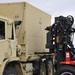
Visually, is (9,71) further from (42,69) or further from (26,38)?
(42,69)

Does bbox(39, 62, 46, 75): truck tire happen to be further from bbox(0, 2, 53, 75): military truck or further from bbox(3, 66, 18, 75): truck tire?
bbox(3, 66, 18, 75): truck tire

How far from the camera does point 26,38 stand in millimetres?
10961

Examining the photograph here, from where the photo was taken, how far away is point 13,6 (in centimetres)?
1127

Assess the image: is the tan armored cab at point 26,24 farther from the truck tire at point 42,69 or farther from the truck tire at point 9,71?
the truck tire at point 9,71

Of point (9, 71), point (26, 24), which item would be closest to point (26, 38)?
point (26, 24)

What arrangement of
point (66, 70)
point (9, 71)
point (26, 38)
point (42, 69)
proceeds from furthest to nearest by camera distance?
point (42, 69)
point (66, 70)
point (26, 38)
point (9, 71)

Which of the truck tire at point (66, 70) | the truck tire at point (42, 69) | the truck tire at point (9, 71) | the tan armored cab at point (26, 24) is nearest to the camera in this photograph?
the truck tire at point (9, 71)

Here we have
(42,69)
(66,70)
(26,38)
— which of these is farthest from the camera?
(42,69)

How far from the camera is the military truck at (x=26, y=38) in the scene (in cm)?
895

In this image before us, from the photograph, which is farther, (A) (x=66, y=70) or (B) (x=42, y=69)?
Answer: (B) (x=42, y=69)

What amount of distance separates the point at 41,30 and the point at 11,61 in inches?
176

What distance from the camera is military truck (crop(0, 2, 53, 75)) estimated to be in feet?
29.3

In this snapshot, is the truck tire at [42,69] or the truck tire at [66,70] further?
the truck tire at [42,69]

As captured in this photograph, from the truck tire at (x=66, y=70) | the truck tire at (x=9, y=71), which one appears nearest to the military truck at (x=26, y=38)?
the truck tire at (x=9, y=71)
